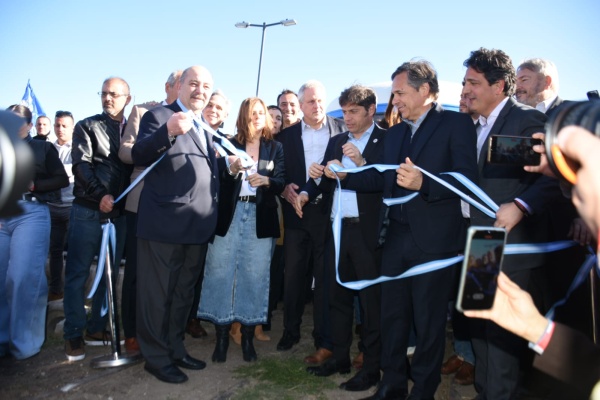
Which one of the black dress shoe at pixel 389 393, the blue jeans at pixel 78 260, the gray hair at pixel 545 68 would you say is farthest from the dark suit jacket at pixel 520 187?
the blue jeans at pixel 78 260

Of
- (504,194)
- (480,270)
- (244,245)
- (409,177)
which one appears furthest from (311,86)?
(480,270)

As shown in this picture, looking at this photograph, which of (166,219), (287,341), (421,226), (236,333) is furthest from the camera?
(236,333)

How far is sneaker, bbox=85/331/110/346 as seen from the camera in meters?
5.04

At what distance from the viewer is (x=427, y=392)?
3482 mm

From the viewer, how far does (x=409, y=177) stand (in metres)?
3.31

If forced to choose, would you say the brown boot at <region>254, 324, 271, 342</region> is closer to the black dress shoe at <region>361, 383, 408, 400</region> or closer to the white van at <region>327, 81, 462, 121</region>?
the black dress shoe at <region>361, 383, 408, 400</region>

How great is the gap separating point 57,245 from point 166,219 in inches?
137

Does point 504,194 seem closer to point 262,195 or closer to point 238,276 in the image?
point 262,195

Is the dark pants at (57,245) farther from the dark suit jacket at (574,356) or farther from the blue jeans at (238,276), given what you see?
the dark suit jacket at (574,356)

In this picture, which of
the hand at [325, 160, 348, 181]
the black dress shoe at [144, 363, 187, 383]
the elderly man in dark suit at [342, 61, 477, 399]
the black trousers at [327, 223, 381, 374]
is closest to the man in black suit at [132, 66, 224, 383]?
the black dress shoe at [144, 363, 187, 383]

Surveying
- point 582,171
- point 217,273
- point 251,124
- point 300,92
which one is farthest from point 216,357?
point 582,171

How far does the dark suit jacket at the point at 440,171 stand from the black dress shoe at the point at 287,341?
2189mm

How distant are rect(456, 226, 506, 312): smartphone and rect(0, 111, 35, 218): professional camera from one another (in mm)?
1241

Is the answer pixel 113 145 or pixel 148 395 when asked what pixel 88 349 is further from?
pixel 113 145
